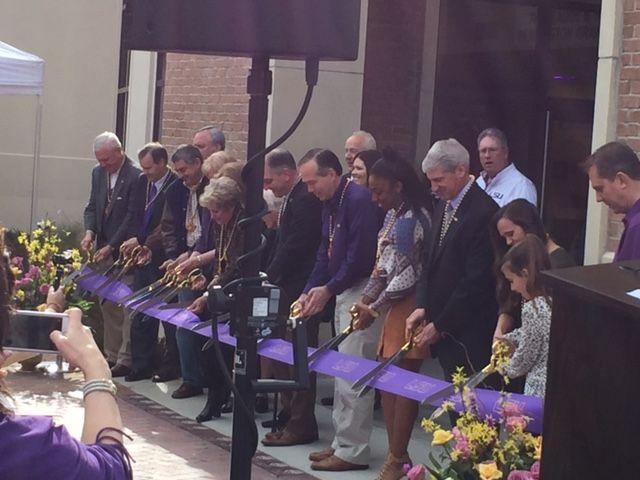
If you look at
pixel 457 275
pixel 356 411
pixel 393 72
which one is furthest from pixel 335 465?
pixel 393 72

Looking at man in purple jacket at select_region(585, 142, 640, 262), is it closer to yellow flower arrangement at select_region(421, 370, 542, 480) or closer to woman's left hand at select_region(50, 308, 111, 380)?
yellow flower arrangement at select_region(421, 370, 542, 480)

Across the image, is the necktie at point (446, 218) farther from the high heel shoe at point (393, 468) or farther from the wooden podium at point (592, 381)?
the wooden podium at point (592, 381)

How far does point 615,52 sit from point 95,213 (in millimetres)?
5610

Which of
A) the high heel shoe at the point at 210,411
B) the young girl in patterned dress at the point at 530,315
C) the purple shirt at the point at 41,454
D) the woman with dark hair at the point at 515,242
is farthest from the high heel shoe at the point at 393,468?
the purple shirt at the point at 41,454

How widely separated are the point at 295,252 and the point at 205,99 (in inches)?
185

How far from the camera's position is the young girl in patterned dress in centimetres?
636

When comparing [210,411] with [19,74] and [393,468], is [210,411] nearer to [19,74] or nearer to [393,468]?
[393,468]

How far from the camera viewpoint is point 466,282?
7391mm

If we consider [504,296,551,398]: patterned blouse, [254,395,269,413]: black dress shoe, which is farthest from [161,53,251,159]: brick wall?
[504,296,551,398]: patterned blouse

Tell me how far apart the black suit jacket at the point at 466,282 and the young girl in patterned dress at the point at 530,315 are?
0.79 metres

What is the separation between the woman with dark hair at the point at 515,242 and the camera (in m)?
6.95

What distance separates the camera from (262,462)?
839 cm

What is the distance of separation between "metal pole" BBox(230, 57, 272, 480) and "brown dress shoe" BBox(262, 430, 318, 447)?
11.5 feet

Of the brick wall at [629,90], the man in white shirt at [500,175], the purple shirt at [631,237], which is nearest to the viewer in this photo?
the purple shirt at [631,237]
